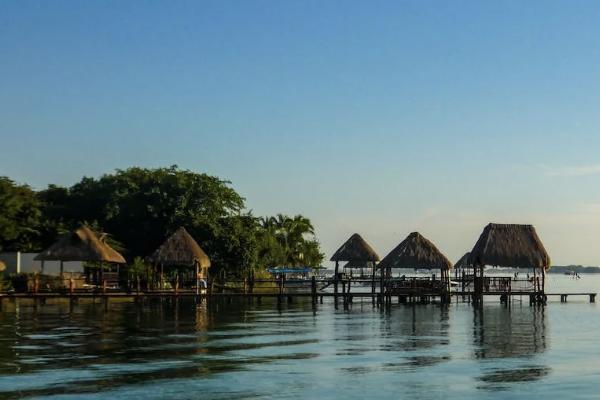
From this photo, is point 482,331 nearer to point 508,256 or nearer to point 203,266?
point 508,256

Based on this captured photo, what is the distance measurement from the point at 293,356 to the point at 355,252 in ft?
124

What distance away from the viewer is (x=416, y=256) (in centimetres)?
5559

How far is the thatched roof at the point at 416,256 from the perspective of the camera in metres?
55.3

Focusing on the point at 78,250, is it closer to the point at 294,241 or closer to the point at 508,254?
the point at 508,254

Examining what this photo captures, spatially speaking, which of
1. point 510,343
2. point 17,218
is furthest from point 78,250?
point 510,343

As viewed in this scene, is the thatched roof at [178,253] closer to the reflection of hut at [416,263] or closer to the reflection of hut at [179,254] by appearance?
the reflection of hut at [179,254]

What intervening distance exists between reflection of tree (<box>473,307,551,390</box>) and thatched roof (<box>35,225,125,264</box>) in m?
20.9

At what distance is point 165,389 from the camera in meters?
20.0

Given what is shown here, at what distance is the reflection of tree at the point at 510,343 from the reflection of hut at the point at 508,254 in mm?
4706

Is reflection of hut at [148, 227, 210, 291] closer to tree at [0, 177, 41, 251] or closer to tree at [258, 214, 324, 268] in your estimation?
tree at [0, 177, 41, 251]

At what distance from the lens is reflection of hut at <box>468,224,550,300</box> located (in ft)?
179

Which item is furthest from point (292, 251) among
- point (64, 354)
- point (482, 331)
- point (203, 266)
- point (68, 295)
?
point (64, 354)

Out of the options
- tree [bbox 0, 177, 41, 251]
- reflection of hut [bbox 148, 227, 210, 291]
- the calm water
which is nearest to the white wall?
tree [bbox 0, 177, 41, 251]

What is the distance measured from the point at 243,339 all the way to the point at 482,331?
9.95m
